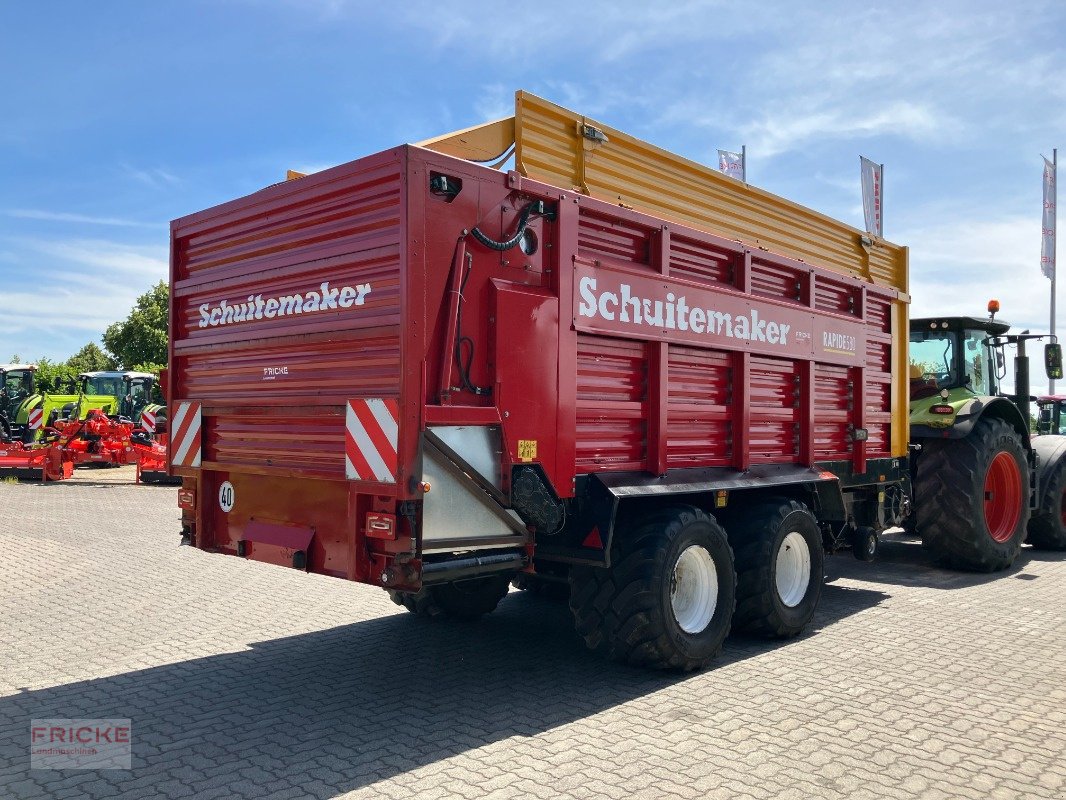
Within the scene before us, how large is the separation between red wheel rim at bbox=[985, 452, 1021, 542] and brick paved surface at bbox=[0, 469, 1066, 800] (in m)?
1.64

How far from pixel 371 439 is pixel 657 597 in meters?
1.87

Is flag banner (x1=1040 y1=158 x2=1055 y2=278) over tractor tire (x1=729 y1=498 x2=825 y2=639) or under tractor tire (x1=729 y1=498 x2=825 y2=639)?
over

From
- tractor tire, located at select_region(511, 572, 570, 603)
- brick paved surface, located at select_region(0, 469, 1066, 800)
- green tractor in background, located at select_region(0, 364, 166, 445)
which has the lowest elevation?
brick paved surface, located at select_region(0, 469, 1066, 800)

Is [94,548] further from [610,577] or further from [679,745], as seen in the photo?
[679,745]

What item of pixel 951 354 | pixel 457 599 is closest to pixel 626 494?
pixel 457 599

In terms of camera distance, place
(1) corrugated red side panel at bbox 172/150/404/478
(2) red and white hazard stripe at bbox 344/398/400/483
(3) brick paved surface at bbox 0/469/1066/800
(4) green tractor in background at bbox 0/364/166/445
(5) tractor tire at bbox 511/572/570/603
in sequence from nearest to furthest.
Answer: (3) brick paved surface at bbox 0/469/1066/800
(2) red and white hazard stripe at bbox 344/398/400/483
(1) corrugated red side panel at bbox 172/150/404/478
(5) tractor tire at bbox 511/572/570/603
(4) green tractor in background at bbox 0/364/166/445

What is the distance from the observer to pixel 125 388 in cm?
2367

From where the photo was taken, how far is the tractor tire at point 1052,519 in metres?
10.0

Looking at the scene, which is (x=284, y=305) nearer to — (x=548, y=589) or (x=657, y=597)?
(x=657, y=597)

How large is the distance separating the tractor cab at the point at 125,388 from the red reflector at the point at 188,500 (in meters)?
19.8

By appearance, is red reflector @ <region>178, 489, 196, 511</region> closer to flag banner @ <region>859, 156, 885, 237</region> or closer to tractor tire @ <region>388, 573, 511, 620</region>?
tractor tire @ <region>388, 573, 511, 620</region>

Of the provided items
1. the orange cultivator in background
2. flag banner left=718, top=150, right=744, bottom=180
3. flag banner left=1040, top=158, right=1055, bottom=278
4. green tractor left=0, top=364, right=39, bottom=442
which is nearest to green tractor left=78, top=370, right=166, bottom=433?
green tractor left=0, top=364, right=39, bottom=442

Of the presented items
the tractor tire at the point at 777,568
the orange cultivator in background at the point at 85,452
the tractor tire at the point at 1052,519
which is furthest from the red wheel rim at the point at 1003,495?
the orange cultivator in background at the point at 85,452

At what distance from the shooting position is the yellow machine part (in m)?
4.81
